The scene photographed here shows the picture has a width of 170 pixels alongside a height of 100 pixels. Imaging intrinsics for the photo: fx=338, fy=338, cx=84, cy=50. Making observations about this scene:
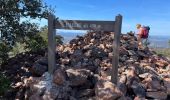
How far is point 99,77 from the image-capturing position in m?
10.4

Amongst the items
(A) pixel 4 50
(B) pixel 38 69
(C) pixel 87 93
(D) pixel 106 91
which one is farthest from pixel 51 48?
(A) pixel 4 50

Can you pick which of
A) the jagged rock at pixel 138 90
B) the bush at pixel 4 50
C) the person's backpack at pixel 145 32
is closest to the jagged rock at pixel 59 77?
the jagged rock at pixel 138 90

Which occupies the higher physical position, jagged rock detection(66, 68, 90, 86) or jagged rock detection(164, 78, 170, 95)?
jagged rock detection(66, 68, 90, 86)

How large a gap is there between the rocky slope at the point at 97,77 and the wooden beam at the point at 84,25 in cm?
131

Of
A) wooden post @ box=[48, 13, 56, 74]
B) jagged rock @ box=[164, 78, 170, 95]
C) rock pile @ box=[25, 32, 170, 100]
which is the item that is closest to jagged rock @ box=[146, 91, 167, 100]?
rock pile @ box=[25, 32, 170, 100]

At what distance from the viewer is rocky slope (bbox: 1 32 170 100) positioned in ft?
32.6

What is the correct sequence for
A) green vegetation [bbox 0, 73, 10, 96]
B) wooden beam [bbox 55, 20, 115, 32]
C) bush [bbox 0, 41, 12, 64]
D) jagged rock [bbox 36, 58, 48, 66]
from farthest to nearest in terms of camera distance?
bush [bbox 0, 41, 12, 64], jagged rock [bbox 36, 58, 48, 66], wooden beam [bbox 55, 20, 115, 32], green vegetation [bbox 0, 73, 10, 96]

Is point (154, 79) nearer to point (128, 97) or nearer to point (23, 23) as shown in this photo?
point (128, 97)

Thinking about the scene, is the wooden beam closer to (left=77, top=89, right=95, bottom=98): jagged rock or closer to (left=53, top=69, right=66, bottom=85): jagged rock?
(left=53, top=69, right=66, bottom=85): jagged rock

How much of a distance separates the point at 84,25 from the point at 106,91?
Result: 6.89ft

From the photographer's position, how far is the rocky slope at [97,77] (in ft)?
32.6

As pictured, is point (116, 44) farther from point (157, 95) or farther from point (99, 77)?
point (157, 95)

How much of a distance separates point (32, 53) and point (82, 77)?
3.79 meters

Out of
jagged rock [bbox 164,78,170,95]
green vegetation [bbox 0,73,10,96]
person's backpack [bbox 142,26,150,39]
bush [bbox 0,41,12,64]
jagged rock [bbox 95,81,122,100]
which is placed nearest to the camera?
jagged rock [bbox 95,81,122,100]
